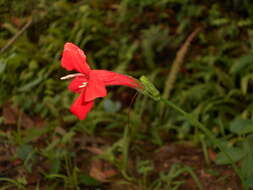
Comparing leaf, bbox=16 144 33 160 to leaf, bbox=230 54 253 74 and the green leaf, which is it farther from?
leaf, bbox=230 54 253 74

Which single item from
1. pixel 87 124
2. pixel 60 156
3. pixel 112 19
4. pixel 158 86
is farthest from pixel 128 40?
pixel 60 156

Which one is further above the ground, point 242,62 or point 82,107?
point 242,62

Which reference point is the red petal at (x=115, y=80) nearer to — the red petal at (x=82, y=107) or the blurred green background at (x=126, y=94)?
the red petal at (x=82, y=107)

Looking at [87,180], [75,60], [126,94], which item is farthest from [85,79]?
[126,94]

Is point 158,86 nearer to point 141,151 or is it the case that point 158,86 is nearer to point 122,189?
point 141,151

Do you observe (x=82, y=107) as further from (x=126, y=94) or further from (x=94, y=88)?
(x=126, y=94)

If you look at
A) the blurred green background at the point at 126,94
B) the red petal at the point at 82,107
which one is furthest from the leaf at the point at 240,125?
the red petal at the point at 82,107
